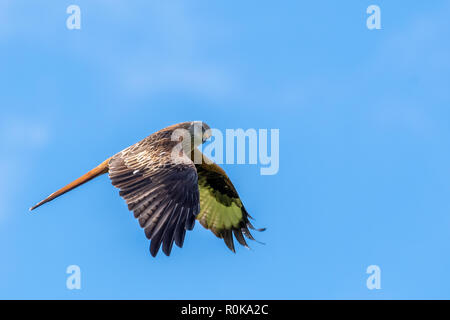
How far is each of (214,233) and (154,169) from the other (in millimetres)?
2856

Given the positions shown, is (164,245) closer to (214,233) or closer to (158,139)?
(158,139)

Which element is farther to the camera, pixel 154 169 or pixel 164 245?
pixel 154 169

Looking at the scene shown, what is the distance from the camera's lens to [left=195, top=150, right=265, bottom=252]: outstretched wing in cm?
1241

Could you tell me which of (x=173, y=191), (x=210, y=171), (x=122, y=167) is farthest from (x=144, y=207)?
(x=210, y=171)

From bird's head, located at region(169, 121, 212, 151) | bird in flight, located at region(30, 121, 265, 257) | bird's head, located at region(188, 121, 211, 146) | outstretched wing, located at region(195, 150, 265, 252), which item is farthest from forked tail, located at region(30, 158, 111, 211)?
outstretched wing, located at region(195, 150, 265, 252)

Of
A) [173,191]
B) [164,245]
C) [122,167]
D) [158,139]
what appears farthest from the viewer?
[158,139]

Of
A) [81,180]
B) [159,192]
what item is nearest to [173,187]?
[159,192]

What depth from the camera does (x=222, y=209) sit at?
1262cm

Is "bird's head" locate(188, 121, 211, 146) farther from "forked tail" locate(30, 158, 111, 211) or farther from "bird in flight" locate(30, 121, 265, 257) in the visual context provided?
"forked tail" locate(30, 158, 111, 211)

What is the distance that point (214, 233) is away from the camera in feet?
40.8

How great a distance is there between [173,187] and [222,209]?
317 centimetres

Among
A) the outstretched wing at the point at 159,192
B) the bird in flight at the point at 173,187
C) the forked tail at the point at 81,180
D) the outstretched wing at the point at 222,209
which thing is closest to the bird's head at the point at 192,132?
the bird in flight at the point at 173,187

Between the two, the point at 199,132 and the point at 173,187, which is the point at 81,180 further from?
the point at 199,132

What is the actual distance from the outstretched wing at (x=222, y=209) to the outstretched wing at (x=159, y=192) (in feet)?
7.14
